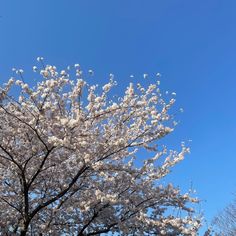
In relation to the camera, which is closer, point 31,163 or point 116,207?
point 31,163

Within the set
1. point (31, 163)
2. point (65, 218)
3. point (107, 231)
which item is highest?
point (31, 163)

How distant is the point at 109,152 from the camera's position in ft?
28.1

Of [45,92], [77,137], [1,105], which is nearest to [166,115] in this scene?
[77,137]

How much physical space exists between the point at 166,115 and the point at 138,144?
1.01 metres

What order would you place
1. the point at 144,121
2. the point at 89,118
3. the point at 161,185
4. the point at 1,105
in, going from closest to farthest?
the point at 1,105 → the point at 89,118 → the point at 144,121 → the point at 161,185

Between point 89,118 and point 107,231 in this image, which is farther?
point 107,231

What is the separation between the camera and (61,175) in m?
9.34

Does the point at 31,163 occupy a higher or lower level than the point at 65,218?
higher

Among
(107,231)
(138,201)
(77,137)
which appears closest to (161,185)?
(138,201)

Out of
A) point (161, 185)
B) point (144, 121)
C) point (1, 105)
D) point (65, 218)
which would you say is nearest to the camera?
point (1, 105)

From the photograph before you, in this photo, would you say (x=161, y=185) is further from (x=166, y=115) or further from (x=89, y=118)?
(x=89, y=118)

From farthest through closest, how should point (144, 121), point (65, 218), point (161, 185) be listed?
point (161, 185)
point (65, 218)
point (144, 121)

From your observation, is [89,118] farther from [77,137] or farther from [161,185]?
[161,185]

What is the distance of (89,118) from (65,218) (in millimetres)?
3203
